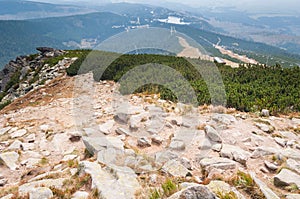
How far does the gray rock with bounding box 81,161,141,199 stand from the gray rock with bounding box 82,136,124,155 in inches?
38.8

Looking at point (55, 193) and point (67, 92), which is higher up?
point (55, 193)

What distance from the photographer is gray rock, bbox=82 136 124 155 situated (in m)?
6.78

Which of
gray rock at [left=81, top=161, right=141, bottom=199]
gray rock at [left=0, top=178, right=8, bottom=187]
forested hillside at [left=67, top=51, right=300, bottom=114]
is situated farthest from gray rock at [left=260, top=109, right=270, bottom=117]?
gray rock at [left=0, top=178, right=8, bottom=187]

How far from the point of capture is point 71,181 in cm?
528

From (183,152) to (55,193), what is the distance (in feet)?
11.4

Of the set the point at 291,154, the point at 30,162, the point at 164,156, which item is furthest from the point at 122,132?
the point at 291,154

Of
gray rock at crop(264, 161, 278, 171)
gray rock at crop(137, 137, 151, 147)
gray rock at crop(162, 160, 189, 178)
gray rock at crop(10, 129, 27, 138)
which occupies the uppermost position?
gray rock at crop(264, 161, 278, 171)

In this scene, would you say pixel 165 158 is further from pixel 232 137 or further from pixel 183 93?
pixel 183 93

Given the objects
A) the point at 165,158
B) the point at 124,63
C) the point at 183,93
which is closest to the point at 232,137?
the point at 165,158

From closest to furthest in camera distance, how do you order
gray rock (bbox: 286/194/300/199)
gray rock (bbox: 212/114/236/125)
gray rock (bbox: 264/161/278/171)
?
gray rock (bbox: 286/194/300/199) < gray rock (bbox: 264/161/278/171) < gray rock (bbox: 212/114/236/125)

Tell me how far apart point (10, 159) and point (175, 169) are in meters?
5.06

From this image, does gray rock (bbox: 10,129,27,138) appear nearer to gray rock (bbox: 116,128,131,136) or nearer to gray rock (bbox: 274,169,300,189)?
gray rock (bbox: 116,128,131,136)

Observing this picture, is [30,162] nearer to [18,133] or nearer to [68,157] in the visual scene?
[68,157]

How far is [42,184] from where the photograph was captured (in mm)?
5234
